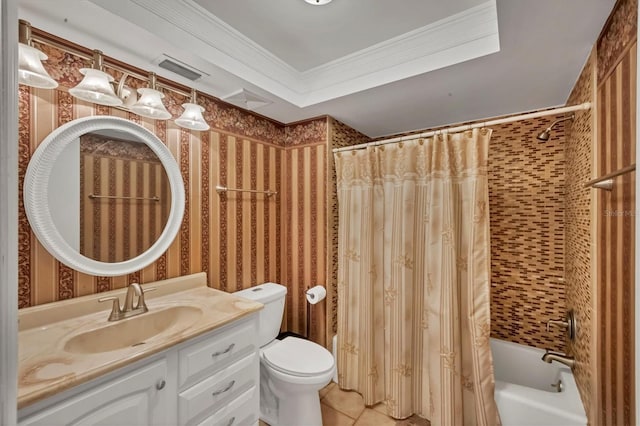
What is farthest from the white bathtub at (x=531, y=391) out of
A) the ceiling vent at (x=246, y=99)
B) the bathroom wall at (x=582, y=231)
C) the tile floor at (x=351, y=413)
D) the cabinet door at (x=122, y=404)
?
the ceiling vent at (x=246, y=99)

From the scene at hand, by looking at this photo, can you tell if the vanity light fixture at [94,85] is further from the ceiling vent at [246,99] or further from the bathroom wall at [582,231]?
the bathroom wall at [582,231]

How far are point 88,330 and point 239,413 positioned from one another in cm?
82

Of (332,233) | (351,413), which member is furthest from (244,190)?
(351,413)

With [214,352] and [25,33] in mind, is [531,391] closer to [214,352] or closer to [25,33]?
[214,352]

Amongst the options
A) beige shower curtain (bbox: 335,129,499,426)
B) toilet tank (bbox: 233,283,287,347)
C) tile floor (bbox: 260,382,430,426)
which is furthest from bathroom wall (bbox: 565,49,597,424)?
toilet tank (bbox: 233,283,287,347)

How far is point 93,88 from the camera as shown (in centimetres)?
120

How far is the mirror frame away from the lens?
117 centimetres

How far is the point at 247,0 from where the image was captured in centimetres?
126

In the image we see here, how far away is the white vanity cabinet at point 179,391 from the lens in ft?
Answer: 2.90

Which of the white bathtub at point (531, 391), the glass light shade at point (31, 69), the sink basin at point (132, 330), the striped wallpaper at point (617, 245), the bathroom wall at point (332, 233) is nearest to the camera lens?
the striped wallpaper at point (617, 245)

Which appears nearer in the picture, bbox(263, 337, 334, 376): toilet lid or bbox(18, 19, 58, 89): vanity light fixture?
bbox(18, 19, 58, 89): vanity light fixture

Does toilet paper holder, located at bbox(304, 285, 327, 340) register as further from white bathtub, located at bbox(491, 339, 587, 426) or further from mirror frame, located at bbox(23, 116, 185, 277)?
white bathtub, located at bbox(491, 339, 587, 426)

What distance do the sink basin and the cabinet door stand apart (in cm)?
14

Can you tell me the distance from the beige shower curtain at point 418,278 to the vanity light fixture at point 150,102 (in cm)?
123
